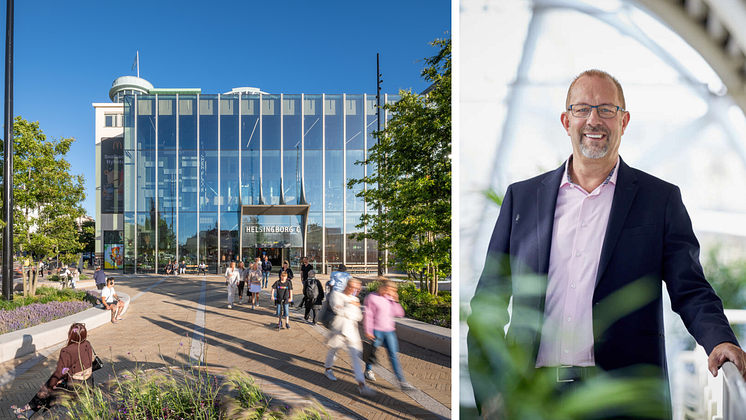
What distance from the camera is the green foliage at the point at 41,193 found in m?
10.6

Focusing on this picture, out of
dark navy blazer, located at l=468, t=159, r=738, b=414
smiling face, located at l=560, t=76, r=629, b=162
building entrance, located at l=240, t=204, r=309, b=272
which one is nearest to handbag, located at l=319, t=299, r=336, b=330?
dark navy blazer, located at l=468, t=159, r=738, b=414

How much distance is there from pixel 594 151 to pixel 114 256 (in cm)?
3231

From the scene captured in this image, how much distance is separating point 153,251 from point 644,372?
28911mm

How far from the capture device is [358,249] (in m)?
26.5

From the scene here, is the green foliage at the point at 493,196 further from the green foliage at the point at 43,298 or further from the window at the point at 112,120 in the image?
the window at the point at 112,120

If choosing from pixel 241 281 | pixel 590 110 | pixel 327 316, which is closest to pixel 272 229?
pixel 241 281

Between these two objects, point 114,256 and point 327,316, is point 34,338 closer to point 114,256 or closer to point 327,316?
point 327,316

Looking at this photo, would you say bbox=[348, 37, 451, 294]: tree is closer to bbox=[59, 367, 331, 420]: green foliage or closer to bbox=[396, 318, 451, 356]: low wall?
bbox=[396, 318, 451, 356]: low wall

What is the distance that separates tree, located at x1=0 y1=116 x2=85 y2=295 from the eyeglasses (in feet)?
45.6

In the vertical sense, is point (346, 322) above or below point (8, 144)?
below

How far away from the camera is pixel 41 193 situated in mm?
11453

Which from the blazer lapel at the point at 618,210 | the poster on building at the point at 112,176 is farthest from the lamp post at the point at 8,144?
the poster on building at the point at 112,176

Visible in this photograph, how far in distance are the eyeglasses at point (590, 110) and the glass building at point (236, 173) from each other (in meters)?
23.1

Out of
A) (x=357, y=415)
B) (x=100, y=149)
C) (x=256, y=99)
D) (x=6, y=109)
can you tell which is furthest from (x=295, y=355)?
(x=100, y=149)
